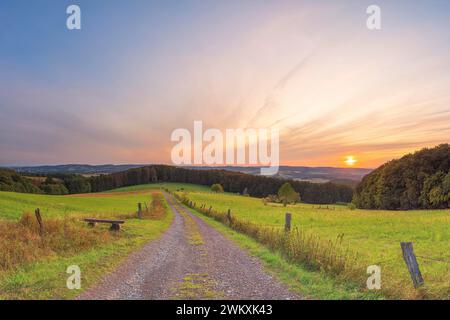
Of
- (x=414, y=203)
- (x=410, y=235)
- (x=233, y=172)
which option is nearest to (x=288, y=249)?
(x=410, y=235)

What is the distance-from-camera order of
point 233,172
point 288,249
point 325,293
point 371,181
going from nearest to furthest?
1. point 325,293
2. point 288,249
3. point 371,181
4. point 233,172

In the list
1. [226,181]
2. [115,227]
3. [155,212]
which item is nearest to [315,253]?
[115,227]

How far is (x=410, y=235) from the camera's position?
21.1 metres

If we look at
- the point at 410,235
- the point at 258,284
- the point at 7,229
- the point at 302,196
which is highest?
the point at 7,229

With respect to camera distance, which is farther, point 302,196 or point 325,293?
point 302,196

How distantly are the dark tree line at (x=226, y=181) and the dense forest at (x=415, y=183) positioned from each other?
161ft

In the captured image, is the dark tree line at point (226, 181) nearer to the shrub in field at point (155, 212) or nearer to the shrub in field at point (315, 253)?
the shrub in field at point (155, 212)

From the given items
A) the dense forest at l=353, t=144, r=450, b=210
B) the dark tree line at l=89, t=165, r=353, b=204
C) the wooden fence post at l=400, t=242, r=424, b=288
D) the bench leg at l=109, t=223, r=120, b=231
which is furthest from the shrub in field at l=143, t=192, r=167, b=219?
the dark tree line at l=89, t=165, r=353, b=204

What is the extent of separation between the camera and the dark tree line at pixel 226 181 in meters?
123

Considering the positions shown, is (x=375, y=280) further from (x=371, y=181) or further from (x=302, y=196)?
(x=302, y=196)

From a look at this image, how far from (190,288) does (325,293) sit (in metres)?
3.48

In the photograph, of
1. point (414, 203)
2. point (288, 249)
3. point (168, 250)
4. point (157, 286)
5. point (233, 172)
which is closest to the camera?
point (157, 286)

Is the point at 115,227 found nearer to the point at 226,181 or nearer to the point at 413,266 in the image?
the point at 413,266

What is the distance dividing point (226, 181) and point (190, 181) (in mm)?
21850
